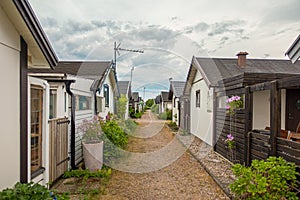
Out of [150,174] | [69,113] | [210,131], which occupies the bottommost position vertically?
[150,174]

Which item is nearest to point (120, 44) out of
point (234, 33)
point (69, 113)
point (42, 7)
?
point (234, 33)

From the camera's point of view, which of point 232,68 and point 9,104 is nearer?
point 9,104

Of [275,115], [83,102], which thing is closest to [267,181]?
[275,115]

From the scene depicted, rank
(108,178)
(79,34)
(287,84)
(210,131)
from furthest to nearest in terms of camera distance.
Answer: (79,34), (210,131), (108,178), (287,84)

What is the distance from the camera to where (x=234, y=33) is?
36.7 ft

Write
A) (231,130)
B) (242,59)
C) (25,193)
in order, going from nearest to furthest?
1. (25,193)
2. (231,130)
3. (242,59)

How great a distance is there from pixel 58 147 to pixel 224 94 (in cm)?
545

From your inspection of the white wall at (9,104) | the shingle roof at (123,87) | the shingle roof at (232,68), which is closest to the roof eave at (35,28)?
the white wall at (9,104)

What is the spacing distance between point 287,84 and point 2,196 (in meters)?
4.66

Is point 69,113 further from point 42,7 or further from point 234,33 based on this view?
point 234,33

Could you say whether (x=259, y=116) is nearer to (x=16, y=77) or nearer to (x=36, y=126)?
(x=36, y=126)

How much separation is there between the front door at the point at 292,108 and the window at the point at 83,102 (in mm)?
6778

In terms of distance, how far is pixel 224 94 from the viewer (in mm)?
8445

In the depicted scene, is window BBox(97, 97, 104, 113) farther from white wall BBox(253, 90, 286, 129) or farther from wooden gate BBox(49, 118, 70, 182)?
white wall BBox(253, 90, 286, 129)
